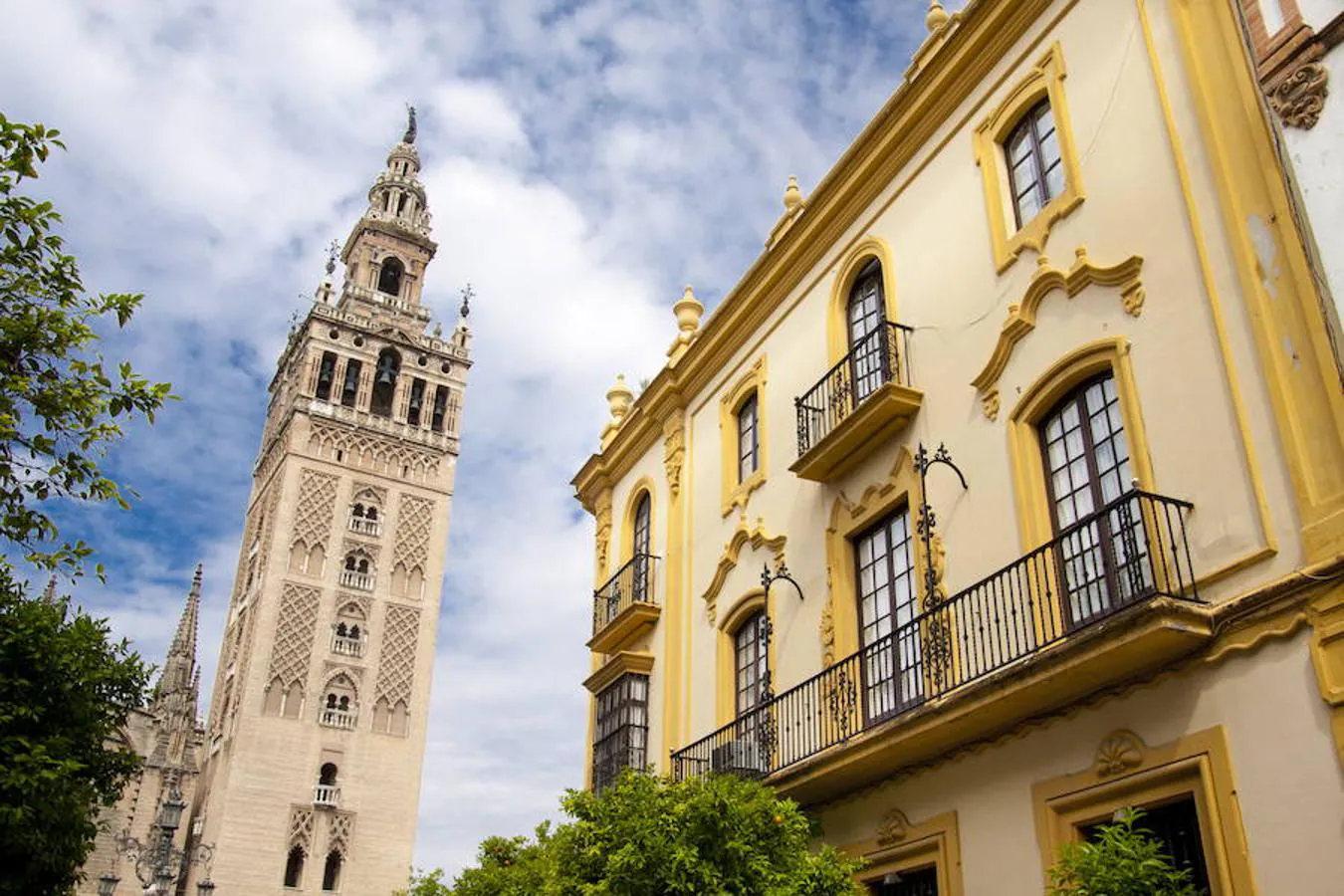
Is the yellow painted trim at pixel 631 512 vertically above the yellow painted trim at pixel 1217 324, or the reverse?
the yellow painted trim at pixel 631 512

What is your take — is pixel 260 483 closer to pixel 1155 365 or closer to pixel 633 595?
pixel 633 595

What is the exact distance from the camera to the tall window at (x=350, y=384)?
54.6 meters

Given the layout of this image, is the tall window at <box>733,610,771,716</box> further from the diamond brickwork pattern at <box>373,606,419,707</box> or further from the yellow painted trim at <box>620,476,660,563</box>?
the diamond brickwork pattern at <box>373,606,419,707</box>

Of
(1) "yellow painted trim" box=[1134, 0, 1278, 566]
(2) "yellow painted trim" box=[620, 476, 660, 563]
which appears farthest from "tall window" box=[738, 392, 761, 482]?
(1) "yellow painted trim" box=[1134, 0, 1278, 566]

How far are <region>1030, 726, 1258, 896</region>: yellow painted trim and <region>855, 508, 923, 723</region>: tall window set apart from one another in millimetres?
1926

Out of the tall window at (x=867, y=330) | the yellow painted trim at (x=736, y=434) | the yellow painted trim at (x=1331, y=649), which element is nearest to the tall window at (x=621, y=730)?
the yellow painted trim at (x=736, y=434)

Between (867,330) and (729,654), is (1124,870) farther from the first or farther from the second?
(729,654)

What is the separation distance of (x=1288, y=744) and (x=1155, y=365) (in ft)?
9.56

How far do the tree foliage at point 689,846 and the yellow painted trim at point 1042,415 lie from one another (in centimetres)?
302

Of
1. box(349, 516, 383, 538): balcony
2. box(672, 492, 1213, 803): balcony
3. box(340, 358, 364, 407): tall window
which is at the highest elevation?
box(340, 358, 364, 407): tall window

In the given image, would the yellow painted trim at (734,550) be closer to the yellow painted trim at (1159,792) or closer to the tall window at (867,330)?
the tall window at (867,330)

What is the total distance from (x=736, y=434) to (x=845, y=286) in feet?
9.62

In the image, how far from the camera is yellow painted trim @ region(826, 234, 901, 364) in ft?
44.5

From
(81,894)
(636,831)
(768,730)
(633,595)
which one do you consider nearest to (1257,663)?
(636,831)
